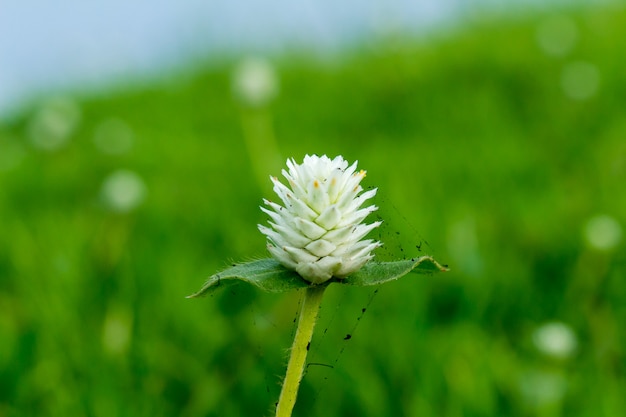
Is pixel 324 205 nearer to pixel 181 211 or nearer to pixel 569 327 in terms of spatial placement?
pixel 569 327

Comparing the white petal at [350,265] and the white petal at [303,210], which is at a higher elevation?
the white petal at [303,210]

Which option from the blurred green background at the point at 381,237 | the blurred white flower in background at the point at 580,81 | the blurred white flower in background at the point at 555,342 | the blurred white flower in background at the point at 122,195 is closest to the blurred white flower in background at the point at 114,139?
the blurred green background at the point at 381,237

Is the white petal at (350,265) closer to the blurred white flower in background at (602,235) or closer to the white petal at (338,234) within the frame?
the white petal at (338,234)

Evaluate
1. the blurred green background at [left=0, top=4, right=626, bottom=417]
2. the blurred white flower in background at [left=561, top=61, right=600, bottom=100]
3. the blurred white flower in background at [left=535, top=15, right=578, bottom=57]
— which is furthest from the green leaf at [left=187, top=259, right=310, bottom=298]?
the blurred white flower in background at [left=535, top=15, right=578, bottom=57]

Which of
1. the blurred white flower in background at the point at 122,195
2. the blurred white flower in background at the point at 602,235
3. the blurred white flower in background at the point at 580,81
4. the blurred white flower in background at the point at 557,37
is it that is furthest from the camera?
the blurred white flower in background at the point at 557,37

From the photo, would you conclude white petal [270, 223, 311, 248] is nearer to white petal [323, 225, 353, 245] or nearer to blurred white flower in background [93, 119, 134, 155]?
white petal [323, 225, 353, 245]

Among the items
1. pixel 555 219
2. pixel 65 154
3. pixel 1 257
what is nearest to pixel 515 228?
pixel 555 219
